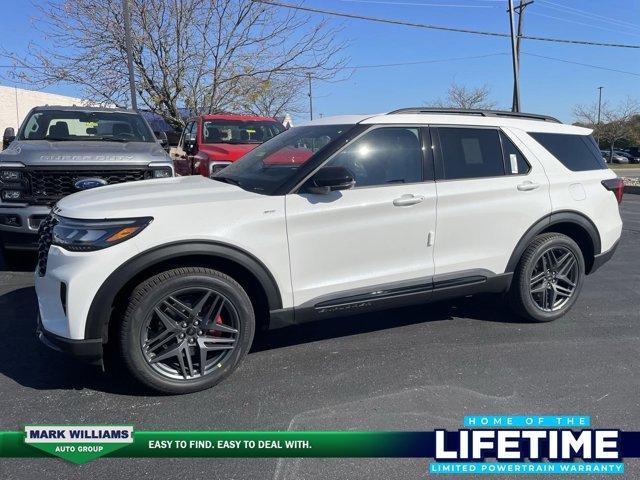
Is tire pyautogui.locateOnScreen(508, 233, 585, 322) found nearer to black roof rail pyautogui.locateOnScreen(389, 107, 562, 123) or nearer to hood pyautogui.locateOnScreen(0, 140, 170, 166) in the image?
black roof rail pyautogui.locateOnScreen(389, 107, 562, 123)

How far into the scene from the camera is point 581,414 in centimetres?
303

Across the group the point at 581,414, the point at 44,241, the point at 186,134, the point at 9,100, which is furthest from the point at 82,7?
the point at 9,100

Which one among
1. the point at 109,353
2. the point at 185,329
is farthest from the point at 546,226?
the point at 109,353

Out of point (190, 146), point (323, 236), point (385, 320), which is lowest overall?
point (385, 320)

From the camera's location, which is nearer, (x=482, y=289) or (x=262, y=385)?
(x=262, y=385)

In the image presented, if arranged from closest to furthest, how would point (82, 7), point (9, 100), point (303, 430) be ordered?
1. point (303, 430)
2. point (82, 7)
3. point (9, 100)

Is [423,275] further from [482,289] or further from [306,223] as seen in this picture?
[306,223]

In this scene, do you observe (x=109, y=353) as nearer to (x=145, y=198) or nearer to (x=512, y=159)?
(x=145, y=198)

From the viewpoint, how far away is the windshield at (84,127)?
271 inches

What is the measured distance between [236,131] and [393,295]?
6685 millimetres

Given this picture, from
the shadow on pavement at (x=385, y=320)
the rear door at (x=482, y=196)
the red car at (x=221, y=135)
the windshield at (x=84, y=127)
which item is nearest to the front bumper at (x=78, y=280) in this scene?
the shadow on pavement at (x=385, y=320)

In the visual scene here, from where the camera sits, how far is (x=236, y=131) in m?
9.63

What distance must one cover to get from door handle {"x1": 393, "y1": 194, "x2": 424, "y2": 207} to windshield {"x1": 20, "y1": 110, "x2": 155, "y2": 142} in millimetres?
4723

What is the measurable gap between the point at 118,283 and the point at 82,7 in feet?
50.9
